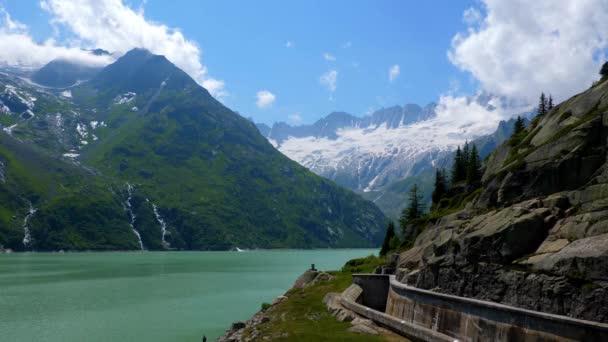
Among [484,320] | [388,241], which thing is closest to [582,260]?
[484,320]

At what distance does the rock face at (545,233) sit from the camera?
87.8 feet

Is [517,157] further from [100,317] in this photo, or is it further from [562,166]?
[100,317]

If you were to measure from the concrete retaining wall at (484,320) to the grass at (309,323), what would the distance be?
10.7ft

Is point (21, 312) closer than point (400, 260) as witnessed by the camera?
No

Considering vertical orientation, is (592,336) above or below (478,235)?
below

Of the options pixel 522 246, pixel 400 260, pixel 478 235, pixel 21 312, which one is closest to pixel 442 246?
pixel 478 235

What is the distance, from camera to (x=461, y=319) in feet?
107

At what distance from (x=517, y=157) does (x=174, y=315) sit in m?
56.7

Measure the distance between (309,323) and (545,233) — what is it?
22.7 m

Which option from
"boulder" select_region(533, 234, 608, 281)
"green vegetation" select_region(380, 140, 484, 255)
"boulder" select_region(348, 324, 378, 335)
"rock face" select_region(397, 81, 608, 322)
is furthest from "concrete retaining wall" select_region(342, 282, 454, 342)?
"green vegetation" select_region(380, 140, 484, 255)

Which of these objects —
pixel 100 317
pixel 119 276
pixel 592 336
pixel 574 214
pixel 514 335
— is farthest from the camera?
pixel 119 276

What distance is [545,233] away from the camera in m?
33.0

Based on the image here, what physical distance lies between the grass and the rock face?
25.0 feet

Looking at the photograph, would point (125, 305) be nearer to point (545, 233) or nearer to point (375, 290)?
point (375, 290)
